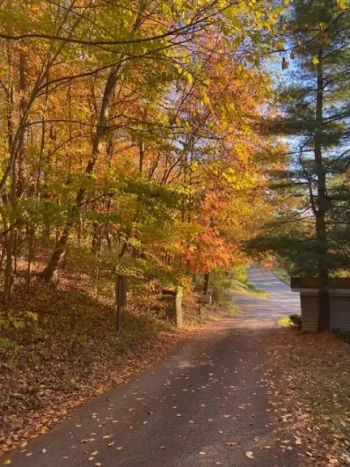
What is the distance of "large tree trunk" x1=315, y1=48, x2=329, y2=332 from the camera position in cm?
1292

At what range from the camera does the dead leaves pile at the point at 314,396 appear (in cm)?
482

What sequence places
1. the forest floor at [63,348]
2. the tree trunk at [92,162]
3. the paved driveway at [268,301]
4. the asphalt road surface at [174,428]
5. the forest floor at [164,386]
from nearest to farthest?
the asphalt road surface at [174,428]
the forest floor at [164,386]
the forest floor at [63,348]
the tree trunk at [92,162]
the paved driveway at [268,301]

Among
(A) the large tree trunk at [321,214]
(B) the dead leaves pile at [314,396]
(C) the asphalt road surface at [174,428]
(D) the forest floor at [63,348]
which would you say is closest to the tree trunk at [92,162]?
(D) the forest floor at [63,348]

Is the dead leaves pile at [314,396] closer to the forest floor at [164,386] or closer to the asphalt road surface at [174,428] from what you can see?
the forest floor at [164,386]

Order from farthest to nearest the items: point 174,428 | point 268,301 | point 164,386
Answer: point 268,301, point 164,386, point 174,428

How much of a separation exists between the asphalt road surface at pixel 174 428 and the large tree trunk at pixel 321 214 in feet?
18.6

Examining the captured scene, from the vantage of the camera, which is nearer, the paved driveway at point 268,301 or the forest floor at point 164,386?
the forest floor at point 164,386

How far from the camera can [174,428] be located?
5391 millimetres

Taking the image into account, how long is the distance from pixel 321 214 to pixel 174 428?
10.3 meters

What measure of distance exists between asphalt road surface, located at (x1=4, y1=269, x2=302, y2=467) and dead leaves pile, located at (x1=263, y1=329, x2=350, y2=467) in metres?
0.26

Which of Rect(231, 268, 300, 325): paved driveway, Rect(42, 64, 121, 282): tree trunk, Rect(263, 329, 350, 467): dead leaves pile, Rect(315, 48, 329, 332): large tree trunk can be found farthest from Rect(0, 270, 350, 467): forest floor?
Rect(231, 268, 300, 325): paved driveway

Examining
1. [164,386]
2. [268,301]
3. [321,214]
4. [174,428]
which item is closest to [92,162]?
[164,386]

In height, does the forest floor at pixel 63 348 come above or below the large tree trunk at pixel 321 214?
below

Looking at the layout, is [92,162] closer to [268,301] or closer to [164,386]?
[164,386]
